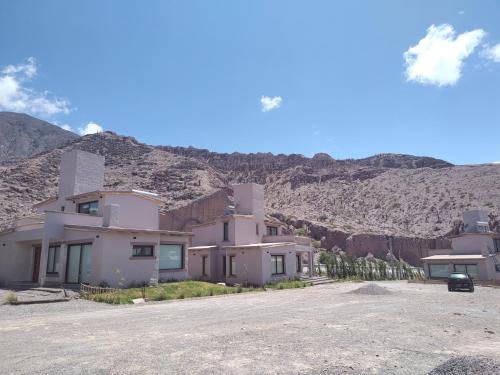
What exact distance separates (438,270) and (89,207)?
3530 centimetres

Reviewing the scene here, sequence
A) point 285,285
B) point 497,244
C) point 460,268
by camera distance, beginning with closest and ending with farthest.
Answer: point 285,285, point 460,268, point 497,244

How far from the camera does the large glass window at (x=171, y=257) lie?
27.3m

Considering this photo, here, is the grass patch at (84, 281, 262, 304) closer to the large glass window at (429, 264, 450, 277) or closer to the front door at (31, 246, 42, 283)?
the front door at (31, 246, 42, 283)

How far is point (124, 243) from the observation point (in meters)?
24.2

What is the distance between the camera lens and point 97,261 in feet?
75.1

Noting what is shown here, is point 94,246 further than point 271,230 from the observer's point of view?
No

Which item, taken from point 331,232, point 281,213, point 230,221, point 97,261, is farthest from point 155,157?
point 97,261

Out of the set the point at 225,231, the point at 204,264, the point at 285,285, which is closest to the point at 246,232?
the point at 225,231

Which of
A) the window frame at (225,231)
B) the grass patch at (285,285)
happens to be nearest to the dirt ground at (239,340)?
the grass patch at (285,285)

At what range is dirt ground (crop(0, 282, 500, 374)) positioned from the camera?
7617 millimetres

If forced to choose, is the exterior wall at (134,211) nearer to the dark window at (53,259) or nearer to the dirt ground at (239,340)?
the dark window at (53,259)

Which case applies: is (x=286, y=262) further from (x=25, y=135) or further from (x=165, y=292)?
(x=25, y=135)

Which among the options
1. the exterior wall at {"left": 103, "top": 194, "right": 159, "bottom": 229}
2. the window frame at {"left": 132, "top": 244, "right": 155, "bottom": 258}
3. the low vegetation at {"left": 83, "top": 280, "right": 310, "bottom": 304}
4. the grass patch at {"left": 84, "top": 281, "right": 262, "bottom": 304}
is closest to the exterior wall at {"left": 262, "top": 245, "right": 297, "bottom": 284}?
the low vegetation at {"left": 83, "top": 280, "right": 310, "bottom": 304}

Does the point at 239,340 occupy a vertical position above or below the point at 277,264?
below
